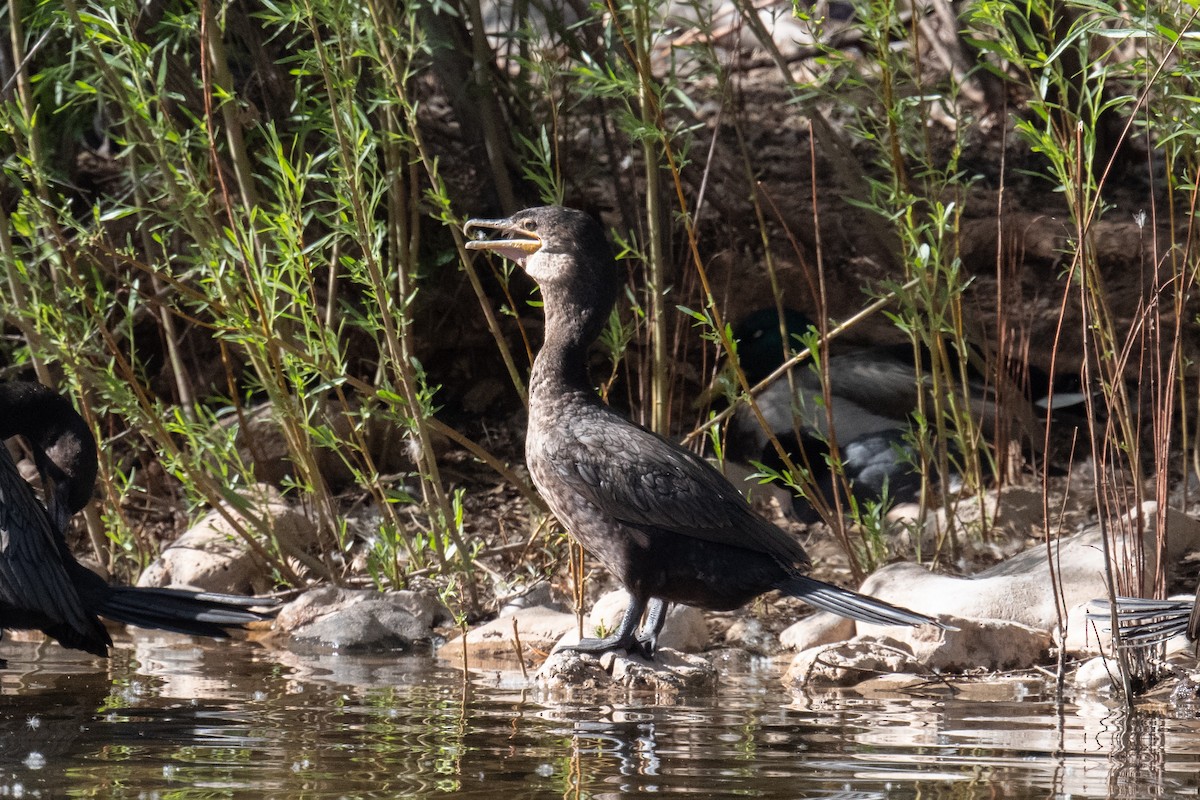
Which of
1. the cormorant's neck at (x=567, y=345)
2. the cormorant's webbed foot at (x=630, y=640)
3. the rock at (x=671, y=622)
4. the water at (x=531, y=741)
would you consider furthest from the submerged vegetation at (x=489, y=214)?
the water at (x=531, y=741)

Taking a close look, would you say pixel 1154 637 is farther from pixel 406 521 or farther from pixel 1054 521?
pixel 406 521

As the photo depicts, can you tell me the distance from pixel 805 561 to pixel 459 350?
12.6 feet

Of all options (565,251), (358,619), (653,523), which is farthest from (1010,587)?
(358,619)

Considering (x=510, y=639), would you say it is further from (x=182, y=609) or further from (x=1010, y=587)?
(x=1010, y=587)

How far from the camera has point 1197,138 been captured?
4.30 m

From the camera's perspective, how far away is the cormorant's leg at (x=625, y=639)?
434 cm

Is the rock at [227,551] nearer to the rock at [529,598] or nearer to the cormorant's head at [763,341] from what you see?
the rock at [529,598]

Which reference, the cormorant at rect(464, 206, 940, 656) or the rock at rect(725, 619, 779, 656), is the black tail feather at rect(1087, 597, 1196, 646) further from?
the rock at rect(725, 619, 779, 656)

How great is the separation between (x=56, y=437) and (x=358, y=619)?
4.07ft

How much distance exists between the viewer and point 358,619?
5.23 m

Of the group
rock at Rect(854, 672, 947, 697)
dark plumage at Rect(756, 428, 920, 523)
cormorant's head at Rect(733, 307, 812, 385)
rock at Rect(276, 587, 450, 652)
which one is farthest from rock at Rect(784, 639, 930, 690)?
cormorant's head at Rect(733, 307, 812, 385)

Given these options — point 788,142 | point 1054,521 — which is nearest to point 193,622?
point 1054,521

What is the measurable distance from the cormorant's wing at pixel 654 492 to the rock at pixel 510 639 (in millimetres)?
838

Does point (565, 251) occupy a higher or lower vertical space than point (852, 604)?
higher
